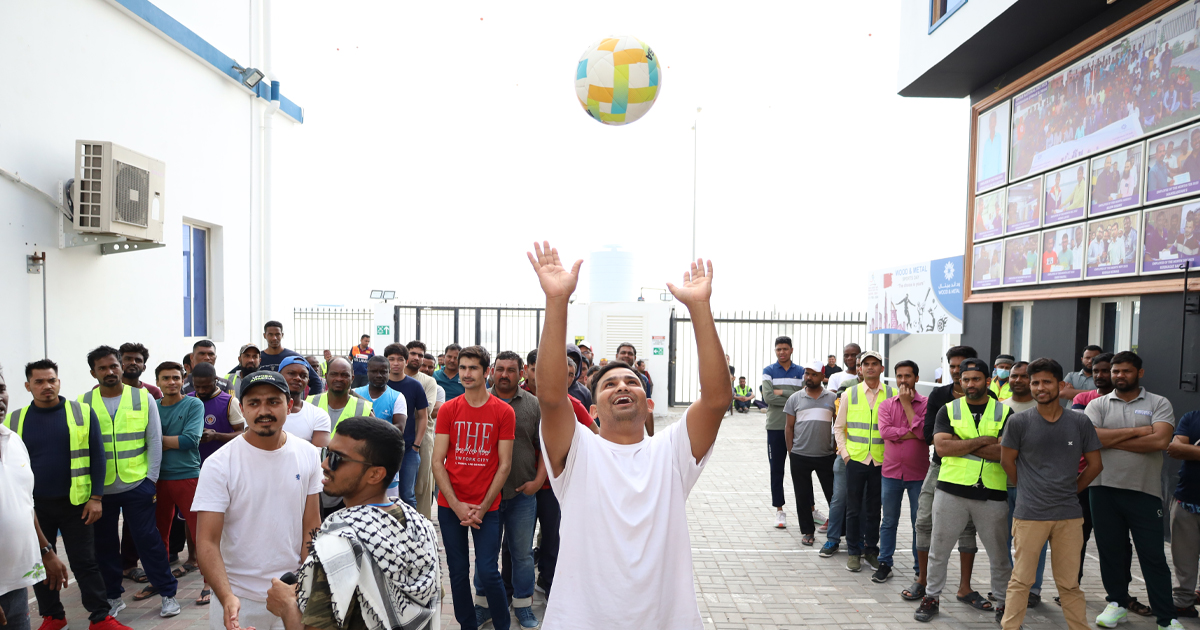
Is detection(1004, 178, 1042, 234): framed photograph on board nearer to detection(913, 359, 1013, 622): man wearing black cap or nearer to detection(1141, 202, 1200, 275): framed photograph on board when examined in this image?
detection(1141, 202, 1200, 275): framed photograph on board

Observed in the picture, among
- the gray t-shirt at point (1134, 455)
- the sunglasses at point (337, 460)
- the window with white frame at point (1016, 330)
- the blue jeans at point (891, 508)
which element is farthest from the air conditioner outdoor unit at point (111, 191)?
the window with white frame at point (1016, 330)

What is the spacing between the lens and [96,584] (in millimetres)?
4348

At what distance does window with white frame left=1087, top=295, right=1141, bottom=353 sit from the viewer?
7660mm

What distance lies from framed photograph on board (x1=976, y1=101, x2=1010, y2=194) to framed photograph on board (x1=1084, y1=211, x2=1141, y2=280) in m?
1.99

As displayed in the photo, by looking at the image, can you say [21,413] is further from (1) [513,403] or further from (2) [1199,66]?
(2) [1199,66]

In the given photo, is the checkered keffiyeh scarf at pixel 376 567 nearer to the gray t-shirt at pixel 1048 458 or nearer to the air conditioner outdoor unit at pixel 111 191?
the gray t-shirt at pixel 1048 458

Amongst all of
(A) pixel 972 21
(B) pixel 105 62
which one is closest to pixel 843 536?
(A) pixel 972 21

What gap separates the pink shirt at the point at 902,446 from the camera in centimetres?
566

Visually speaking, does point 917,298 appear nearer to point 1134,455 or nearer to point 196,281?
point 1134,455

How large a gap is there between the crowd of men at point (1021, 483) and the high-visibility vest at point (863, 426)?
0.01 meters

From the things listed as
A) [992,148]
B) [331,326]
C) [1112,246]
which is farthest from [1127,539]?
[331,326]

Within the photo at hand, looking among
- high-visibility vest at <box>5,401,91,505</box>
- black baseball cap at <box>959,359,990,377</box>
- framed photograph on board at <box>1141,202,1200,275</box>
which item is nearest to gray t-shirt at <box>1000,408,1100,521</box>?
black baseball cap at <box>959,359,990,377</box>

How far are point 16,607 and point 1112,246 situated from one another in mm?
10258

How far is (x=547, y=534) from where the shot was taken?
5.30 metres
